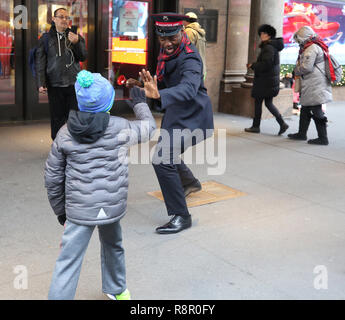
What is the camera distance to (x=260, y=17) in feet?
33.6

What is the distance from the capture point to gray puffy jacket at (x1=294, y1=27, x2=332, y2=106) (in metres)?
8.07

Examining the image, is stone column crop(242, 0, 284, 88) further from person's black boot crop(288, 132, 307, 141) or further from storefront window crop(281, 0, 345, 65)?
storefront window crop(281, 0, 345, 65)


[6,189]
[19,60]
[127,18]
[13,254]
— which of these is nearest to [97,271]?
[13,254]

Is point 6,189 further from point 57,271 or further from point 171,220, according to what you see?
point 57,271

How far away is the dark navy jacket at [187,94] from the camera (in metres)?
4.16

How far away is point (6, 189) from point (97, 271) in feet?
7.37

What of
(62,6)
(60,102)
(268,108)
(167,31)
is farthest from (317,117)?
(62,6)

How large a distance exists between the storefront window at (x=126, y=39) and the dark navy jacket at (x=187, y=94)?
228 inches

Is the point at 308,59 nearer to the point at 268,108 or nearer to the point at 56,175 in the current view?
the point at 268,108

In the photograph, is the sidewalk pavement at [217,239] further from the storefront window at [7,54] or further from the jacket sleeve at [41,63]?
the storefront window at [7,54]

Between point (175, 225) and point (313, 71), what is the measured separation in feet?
15.4

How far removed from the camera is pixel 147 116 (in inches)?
129

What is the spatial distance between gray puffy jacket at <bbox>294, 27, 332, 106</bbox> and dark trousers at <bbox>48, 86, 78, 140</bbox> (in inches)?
143

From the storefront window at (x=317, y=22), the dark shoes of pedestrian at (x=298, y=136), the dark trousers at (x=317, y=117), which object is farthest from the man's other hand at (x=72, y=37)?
the storefront window at (x=317, y=22)
